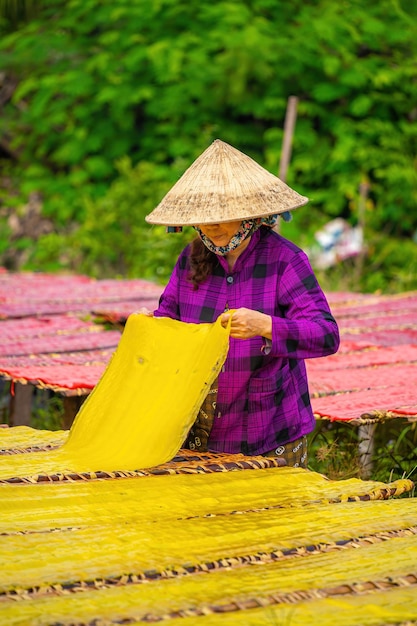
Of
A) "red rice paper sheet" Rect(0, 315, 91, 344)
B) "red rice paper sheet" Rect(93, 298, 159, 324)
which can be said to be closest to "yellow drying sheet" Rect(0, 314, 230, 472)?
"red rice paper sheet" Rect(0, 315, 91, 344)

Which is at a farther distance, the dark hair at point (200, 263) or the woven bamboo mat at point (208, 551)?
the dark hair at point (200, 263)

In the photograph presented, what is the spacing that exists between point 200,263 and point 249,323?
37 cm

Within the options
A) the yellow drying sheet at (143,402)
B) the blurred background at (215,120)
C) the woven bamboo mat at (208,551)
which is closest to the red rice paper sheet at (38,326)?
the yellow drying sheet at (143,402)

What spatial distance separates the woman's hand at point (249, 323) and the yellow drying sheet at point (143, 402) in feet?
0.12

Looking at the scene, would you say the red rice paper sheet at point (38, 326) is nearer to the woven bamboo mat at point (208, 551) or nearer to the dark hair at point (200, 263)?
the dark hair at point (200, 263)

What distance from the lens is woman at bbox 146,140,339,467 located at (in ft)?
10.3

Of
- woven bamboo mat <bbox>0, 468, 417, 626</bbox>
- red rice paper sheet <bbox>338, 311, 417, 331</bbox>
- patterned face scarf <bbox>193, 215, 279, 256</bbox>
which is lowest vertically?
woven bamboo mat <bbox>0, 468, 417, 626</bbox>

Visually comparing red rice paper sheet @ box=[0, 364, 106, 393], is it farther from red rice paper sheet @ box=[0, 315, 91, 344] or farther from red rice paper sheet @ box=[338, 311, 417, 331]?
red rice paper sheet @ box=[338, 311, 417, 331]

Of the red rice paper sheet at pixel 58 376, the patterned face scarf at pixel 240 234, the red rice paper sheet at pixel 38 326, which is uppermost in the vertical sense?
the patterned face scarf at pixel 240 234

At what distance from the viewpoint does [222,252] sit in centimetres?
321

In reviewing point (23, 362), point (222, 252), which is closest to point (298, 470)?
point (222, 252)

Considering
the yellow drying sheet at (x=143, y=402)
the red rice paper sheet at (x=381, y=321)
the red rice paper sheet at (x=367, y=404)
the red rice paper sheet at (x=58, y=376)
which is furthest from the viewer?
the red rice paper sheet at (x=381, y=321)

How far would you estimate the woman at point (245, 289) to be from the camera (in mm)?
3143

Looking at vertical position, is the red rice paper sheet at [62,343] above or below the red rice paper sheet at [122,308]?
below
